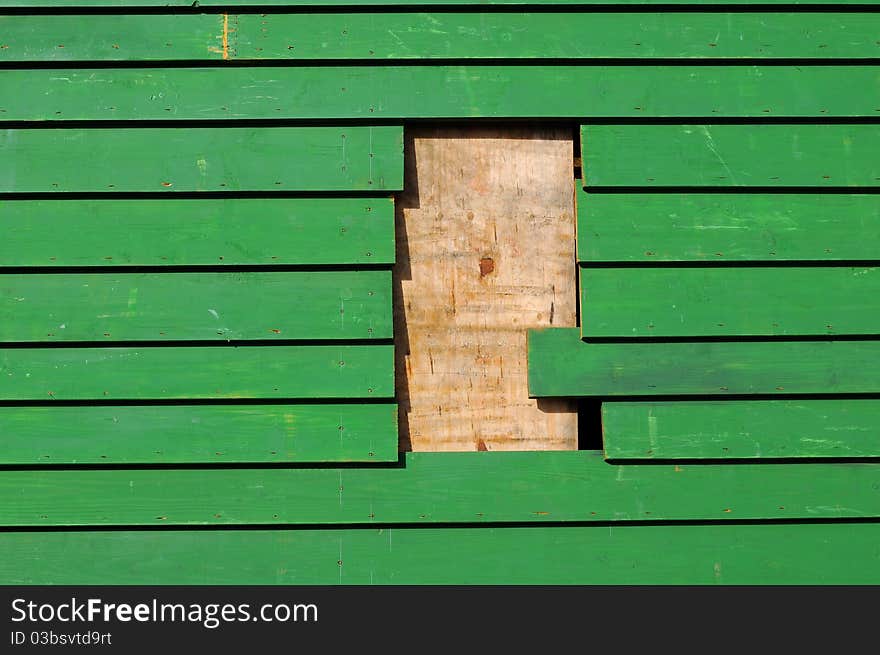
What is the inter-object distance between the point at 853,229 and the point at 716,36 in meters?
0.96

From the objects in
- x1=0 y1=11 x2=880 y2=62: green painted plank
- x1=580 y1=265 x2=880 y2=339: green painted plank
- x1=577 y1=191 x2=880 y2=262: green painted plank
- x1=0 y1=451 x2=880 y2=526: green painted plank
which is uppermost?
x1=0 y1=11 x2=880 y2=62: green painted plank

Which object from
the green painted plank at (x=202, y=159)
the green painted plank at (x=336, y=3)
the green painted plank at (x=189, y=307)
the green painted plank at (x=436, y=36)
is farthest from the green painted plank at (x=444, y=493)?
the green painted plank at (x=336, y=3)

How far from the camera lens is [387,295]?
10.8ft

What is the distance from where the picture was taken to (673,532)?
3254 mm

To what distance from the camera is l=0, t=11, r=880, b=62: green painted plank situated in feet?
10.9

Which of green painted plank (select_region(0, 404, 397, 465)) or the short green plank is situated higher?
the short green plank

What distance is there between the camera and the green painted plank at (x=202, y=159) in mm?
3295

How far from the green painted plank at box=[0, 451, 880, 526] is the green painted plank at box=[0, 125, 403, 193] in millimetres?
1131

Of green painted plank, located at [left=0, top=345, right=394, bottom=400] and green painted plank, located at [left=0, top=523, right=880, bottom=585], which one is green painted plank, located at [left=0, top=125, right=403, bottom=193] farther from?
green painted plank, located at [left=0, top=523, right=880, bottom=585]

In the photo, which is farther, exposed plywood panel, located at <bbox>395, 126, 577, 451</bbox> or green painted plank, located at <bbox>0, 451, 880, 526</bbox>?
exposed plywood panel, located at <bbox>395, 126, 577, 451</bbox>

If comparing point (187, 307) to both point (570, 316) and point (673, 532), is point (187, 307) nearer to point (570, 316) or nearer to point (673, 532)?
point (570, 316)

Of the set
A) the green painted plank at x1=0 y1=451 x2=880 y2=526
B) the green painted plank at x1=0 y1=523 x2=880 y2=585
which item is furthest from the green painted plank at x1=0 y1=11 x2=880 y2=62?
the green painted plank at x1=0 y1=523 x2=880 y2=585

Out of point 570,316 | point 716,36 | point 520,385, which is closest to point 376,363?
point 520,385

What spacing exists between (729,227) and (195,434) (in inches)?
89.8
